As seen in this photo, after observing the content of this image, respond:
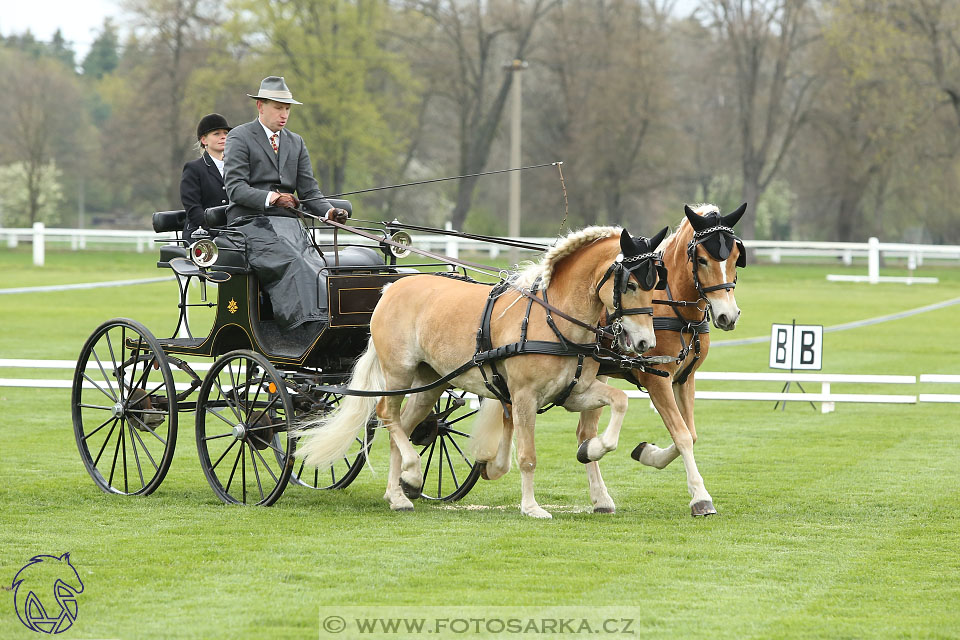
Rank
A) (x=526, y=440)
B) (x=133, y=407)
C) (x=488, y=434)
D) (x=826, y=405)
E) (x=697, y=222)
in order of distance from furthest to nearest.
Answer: (x=826, y=405) → (x=133, y=407) → (x=488, y=434) → (x=697, y=222) → (x=526, y=440)

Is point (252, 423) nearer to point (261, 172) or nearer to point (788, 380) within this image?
point (261, 172)

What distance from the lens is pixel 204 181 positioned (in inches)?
364

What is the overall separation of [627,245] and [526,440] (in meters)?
1.27

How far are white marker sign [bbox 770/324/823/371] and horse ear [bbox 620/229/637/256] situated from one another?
605 cm

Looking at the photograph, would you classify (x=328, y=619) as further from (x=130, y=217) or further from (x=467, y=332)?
(x=130, y=217)

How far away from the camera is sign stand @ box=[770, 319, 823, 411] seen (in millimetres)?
12553

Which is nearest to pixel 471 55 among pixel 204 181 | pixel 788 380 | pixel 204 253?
pixel 788 380

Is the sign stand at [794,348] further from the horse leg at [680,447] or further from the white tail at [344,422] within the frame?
the white tail at [344,422]

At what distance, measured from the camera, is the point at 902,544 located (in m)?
6.71

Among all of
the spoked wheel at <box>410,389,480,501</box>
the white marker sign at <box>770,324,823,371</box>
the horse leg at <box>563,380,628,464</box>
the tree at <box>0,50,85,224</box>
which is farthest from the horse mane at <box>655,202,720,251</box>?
the tree at <box>0,50,85,224</box>

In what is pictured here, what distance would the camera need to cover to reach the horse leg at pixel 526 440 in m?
7.23

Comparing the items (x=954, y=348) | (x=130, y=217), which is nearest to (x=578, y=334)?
(x=954, y=348)

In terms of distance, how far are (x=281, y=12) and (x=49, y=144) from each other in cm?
1975

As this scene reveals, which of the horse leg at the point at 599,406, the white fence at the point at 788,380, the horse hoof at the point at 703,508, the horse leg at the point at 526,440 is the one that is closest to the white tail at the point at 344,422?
the horse leg at the point at 526,440
